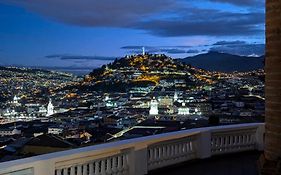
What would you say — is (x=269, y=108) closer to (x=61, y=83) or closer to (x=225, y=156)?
(x=225, y=156)

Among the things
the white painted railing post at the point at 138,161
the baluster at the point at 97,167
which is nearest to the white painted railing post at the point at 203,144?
the white painted railing post at the point at 138,161

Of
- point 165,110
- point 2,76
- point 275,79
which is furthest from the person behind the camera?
point 2,76

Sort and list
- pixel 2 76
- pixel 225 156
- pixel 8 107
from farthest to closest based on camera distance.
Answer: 1. pixel 2 76
2. pixel 8 107
3. pixel 225 156

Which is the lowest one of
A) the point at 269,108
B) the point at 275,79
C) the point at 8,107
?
the point at 8,107

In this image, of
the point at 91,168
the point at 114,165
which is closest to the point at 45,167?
the point at 91,168

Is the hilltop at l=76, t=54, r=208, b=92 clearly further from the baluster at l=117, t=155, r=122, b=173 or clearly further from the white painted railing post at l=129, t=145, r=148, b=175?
the baluster at l=117, t=155, r=122, b=173

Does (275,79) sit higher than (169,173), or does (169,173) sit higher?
(275,79)

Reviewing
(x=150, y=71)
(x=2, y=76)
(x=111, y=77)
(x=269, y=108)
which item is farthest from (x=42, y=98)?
(x=269, y=108)

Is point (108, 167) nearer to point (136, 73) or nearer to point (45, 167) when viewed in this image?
point (45, 167)
